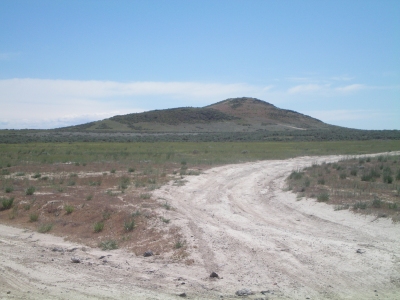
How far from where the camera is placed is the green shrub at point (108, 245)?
12588 millimetres

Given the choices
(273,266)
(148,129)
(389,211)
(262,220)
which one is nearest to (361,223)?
(389,211)

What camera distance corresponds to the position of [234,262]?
10.4m

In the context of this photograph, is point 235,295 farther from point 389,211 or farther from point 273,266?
point 389,211

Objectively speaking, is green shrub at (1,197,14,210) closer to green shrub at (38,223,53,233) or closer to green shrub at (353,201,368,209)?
green shrub at (38,223,53,233)

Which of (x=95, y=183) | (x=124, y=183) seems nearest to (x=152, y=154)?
(x=95, y=183)

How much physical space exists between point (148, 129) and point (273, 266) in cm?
12462

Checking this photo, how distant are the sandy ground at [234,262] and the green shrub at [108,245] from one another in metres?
0.26

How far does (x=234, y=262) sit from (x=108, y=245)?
413 centimetres

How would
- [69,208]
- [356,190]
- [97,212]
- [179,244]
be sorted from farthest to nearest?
[356,190]
[69,208]
[97,212]
[179,244]

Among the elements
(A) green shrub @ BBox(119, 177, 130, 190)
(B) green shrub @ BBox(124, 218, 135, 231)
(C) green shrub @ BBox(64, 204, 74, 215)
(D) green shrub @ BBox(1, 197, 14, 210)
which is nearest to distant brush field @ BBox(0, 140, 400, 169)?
(A) green shrub @ BBox(119, 177, 130, 190)

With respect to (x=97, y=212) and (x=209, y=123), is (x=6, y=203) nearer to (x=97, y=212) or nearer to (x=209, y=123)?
(x=97, y=212)

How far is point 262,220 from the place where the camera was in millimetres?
15391

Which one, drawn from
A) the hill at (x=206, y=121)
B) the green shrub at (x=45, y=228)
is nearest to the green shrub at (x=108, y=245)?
the green shrub at (x=45, y=228)

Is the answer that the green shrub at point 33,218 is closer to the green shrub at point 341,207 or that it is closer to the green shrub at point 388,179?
the green shrub at point 341,207
